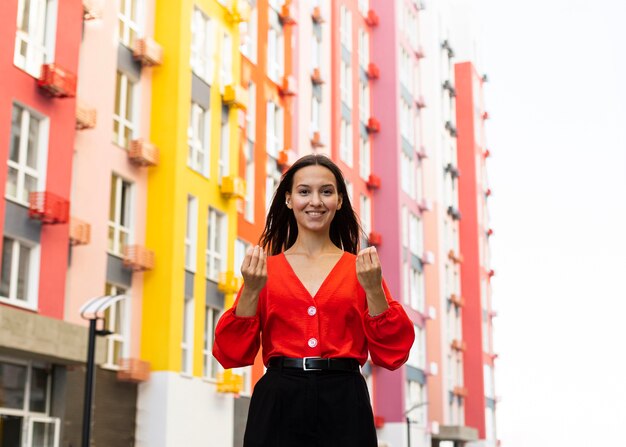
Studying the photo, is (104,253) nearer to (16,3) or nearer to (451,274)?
(16,3)

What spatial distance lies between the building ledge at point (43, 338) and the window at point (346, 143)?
79.7 ft

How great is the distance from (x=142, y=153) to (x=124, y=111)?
1.43m

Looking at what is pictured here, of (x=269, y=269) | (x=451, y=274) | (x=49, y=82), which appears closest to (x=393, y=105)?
(x=451, y=274)

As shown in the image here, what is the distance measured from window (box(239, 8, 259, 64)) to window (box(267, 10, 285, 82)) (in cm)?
146

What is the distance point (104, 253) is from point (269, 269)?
23.6 metres

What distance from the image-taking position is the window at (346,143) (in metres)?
49.1

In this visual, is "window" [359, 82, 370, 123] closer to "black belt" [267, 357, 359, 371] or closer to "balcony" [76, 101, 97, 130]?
"balcony" [76, 101, 97, 130]

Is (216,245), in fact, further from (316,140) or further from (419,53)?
(419,53)

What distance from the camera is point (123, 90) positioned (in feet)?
101

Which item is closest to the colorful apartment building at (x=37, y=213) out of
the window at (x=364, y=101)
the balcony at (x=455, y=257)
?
the window at (x=364, y=101)

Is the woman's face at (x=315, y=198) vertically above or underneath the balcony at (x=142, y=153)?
underneath

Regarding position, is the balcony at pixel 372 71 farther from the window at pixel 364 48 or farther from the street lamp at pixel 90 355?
the street lamp at pixel 90 355

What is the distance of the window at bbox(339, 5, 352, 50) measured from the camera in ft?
166

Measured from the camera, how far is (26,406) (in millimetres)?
25047
